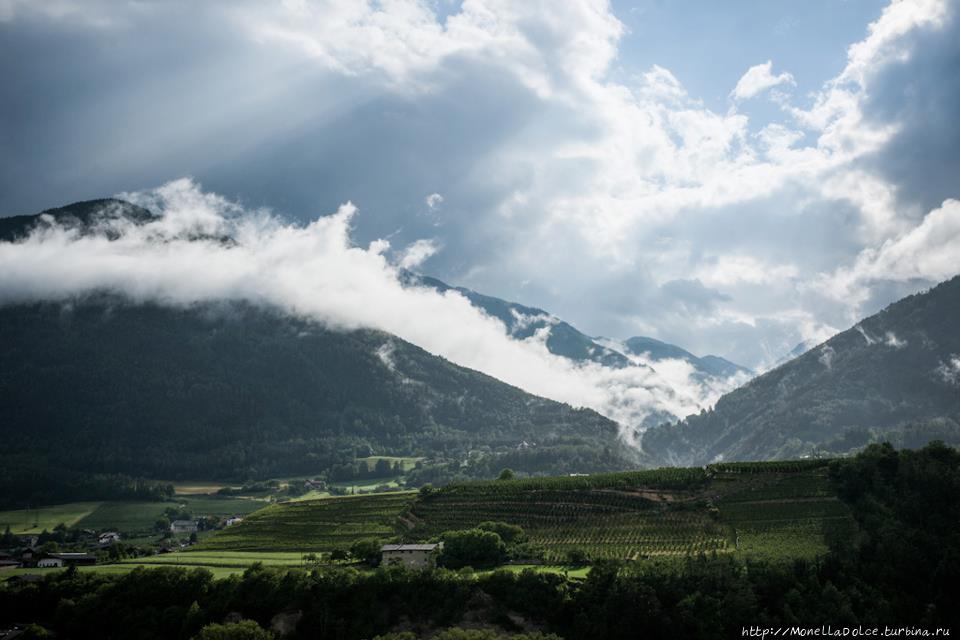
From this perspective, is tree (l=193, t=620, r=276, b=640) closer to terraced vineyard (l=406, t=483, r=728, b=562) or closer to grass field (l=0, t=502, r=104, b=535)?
terraced vineyard (l=406, t=483, r=728, b=562)

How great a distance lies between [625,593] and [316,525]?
71.1 m

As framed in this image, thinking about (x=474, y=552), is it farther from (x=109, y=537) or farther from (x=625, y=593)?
(x=109, y=537)

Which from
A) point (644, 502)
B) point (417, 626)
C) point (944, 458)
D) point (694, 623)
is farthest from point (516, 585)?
point (944, 458)

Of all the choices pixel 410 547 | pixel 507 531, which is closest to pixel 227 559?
pixel 410 547

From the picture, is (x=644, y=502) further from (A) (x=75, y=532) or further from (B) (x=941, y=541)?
(A) (x=75, y=532)

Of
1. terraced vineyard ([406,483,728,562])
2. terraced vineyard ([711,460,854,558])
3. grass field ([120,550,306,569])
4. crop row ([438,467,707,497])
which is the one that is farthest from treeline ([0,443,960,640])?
crop row ([438,467,707,497])

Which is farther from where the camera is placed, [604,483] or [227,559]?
[604,483]

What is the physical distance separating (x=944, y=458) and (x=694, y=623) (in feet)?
159

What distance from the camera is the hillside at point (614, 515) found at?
95.7 m

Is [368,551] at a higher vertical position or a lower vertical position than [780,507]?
lower

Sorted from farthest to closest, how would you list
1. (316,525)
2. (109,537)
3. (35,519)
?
1. (35,519)
2. (109,537)
3. (316,525)

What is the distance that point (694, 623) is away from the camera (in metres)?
73.2

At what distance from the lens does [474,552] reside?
3841 inches

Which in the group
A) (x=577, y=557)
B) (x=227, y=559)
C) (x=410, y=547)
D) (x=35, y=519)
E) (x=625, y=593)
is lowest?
(x=227, y=559)
